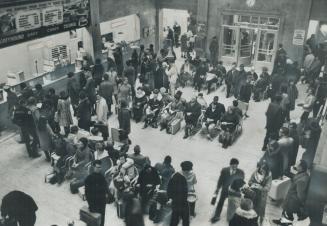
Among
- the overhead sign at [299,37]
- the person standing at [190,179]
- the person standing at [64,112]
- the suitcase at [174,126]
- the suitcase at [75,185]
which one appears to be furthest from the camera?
the overhead sign at [299,37]

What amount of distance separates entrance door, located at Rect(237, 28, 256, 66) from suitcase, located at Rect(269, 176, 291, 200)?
1142 centimetres

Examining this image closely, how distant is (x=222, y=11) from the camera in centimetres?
1892

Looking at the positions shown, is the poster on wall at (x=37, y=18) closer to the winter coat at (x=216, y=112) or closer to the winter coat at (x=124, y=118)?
the winter coat at (x=124, y=118)

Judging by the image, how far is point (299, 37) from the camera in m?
17.7

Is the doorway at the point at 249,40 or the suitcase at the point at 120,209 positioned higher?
the doorway at the point at 249,40

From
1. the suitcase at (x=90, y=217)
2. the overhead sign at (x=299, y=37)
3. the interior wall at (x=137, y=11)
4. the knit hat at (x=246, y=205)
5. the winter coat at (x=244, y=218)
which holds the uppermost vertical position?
the interior wall at (x=137, y=11)

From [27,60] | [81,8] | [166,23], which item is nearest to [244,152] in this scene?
[81,8]

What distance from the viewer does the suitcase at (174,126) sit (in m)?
12.6

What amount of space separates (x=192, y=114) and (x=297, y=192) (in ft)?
16.2

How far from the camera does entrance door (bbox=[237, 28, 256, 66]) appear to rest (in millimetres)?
19266

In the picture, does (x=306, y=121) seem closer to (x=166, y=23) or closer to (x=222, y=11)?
(x=222, y=11)

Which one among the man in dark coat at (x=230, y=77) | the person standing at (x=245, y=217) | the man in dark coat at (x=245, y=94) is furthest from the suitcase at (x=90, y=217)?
the man in dark coat at (x=230, y=77)

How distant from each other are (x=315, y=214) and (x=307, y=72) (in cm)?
982

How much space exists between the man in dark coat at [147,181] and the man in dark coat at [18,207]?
2.31 metres
